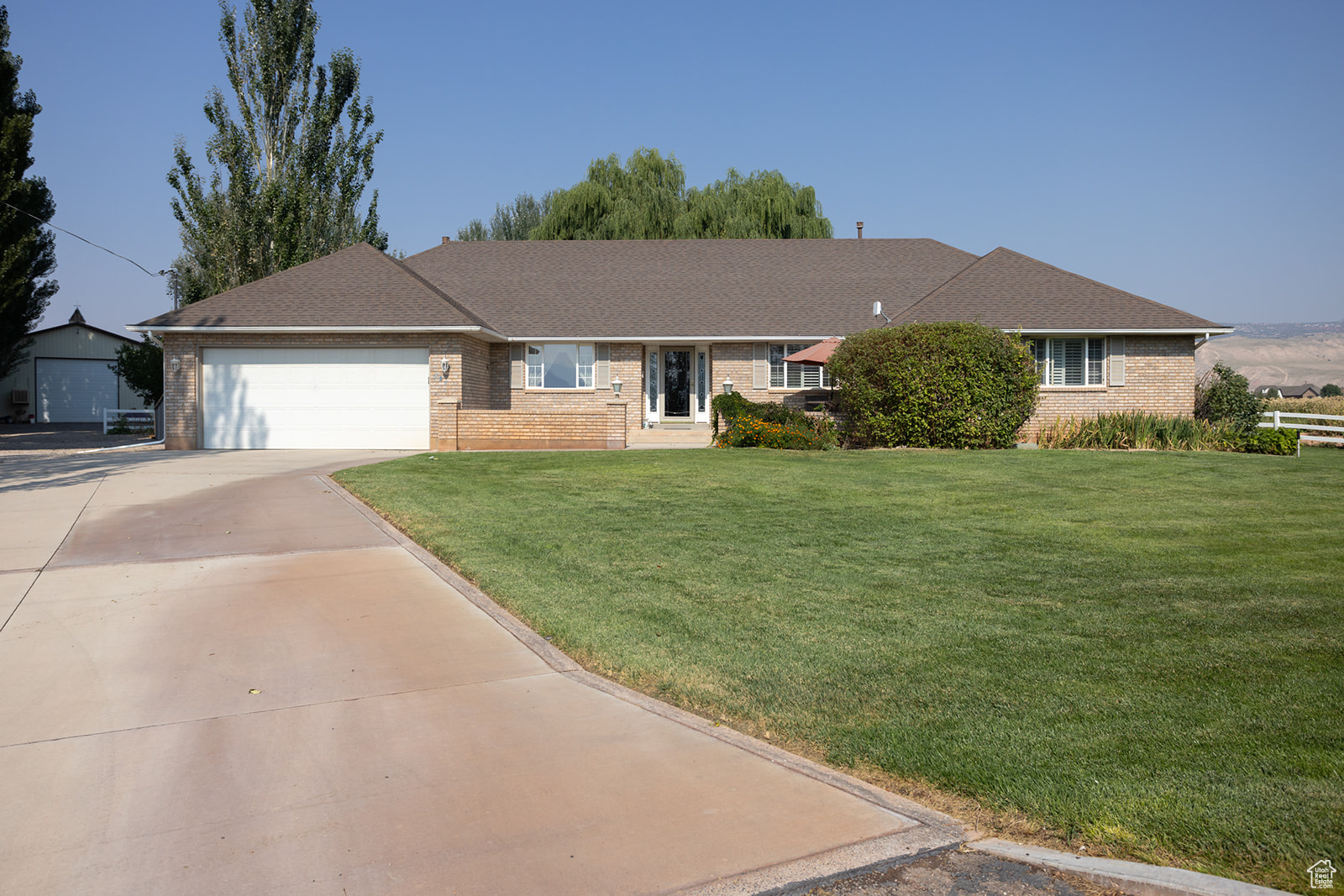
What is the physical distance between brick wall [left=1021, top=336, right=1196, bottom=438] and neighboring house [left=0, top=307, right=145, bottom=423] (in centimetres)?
3780

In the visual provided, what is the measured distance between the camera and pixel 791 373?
81.9 ft

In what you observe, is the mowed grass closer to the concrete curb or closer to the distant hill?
the concrete curb

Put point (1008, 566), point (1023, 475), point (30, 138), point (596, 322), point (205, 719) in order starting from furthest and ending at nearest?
1. point (30, 138)
2. point (596, 322)
3. point (1023, 475)
4. point (1008, 566)
5. point (205, 719)

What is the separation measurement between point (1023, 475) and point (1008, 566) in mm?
6464

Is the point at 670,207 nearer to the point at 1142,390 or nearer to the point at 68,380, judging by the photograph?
the point at 1142,390

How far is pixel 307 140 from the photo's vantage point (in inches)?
1141

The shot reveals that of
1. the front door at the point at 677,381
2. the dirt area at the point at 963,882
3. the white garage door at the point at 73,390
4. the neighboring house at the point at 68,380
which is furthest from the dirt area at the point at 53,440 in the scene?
the dirt area at the point at 963,882

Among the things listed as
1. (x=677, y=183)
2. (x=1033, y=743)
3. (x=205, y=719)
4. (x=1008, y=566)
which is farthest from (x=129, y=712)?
(x=677, y=183)

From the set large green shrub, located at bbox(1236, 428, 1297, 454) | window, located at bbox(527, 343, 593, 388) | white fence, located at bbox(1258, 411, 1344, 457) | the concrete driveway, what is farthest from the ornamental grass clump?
the concrete driveway

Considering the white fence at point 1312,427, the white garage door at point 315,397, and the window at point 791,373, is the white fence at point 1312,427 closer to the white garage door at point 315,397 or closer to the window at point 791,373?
the window at point 791,373

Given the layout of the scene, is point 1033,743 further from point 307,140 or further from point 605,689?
point 307,140

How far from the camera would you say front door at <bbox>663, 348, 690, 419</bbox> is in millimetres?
25906
